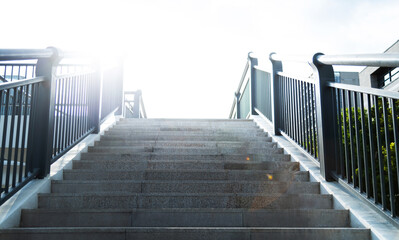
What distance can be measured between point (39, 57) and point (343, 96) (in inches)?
97.0

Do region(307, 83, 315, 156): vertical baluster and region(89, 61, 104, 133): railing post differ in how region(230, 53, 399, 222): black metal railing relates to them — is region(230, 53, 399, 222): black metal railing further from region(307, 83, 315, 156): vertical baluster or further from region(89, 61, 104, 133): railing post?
region(89, 61, 104, 133): railing post

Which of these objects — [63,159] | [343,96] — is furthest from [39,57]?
[343,96]

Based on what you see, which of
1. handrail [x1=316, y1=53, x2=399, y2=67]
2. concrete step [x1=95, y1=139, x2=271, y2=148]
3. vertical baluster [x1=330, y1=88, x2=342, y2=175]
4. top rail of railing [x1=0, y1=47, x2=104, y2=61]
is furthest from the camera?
concrete step [x1=95, y1=139, x2=271, y2=148]

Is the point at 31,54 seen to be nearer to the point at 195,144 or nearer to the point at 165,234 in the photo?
the point at 165,234

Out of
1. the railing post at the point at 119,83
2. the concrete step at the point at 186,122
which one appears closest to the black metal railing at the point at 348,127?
the concrete step at the point at 186,122

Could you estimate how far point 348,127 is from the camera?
133 inches

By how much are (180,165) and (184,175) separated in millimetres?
281

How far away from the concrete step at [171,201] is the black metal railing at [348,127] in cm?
38

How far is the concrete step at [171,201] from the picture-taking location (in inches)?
115

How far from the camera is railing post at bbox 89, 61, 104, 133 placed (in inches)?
197

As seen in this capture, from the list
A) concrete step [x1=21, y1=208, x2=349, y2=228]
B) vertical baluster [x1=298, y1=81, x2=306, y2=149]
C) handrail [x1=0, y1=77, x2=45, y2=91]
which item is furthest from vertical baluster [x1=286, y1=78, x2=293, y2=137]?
handrail [x1=0, y1=77, x2=45, y2=91]

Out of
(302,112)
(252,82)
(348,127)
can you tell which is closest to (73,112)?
(302,112)

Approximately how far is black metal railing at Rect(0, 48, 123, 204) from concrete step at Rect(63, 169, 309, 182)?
0.32 metres

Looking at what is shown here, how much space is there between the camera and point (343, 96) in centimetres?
302
